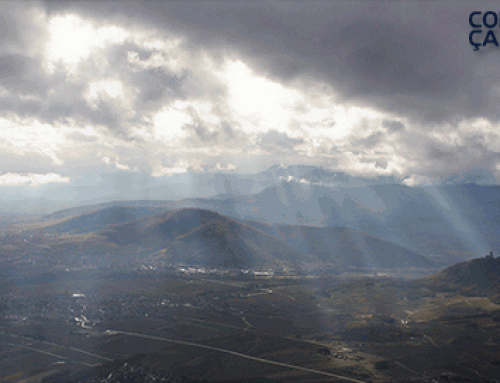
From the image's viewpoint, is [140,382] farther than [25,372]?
No

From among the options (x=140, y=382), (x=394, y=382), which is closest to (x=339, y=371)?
(x=394, y=382)

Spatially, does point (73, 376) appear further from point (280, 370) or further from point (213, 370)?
point (280, 370)

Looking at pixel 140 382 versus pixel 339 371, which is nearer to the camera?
pixel 140 382

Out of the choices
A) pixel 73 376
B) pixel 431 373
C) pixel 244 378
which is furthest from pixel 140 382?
pixel 431 373

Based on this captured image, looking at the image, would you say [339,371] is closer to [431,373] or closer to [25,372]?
[431,373]

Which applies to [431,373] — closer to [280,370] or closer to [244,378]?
[280,370]

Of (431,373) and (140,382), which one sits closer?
(140,382)

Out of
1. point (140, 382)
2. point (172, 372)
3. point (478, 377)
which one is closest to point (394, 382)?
point (478, 377)
